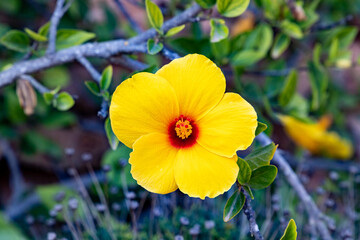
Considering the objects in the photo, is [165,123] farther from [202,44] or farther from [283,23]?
[283,23]

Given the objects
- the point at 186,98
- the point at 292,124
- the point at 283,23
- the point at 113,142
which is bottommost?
the point at 292,124

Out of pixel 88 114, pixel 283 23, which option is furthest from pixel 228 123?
pixel 88 114

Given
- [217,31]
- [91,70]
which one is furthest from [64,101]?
[217,31]

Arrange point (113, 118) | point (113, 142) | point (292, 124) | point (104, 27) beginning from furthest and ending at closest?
point (292, 124), point (104, 27), point (113, 142), point (113, 118)

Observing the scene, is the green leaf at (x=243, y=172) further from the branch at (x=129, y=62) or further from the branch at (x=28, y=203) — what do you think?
the branch at (x=28, y=203)

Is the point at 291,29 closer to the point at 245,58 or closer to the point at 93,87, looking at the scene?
the point at 245,58

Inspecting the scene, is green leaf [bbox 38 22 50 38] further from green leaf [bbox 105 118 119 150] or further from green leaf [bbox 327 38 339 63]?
green leaf [bbox 327 38 339 63]
